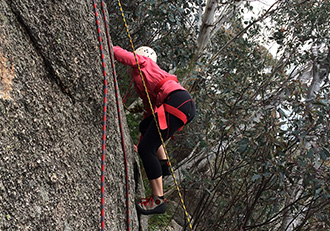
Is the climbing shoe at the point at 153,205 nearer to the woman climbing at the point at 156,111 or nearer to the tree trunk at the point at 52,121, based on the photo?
the woman climbing at the point at 156,111

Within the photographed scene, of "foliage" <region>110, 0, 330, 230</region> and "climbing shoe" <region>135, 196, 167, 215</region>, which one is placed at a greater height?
"foliage" <region>110, 0, 330, 230</region>

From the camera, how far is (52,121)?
206 centimetres

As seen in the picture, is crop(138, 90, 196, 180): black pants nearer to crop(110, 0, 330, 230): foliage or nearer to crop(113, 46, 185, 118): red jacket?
crop(113, 46, 185, 118): red jacket

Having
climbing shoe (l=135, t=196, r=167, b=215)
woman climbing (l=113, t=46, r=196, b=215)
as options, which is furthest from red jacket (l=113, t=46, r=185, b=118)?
climbing shoe (l=135, t=196, r=167, b=215)

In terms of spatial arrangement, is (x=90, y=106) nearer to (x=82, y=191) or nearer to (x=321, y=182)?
(x=82, y=191)

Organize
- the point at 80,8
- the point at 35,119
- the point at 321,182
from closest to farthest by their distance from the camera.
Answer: the point at 35,119 < the point at 80,8 < the point at 321,182

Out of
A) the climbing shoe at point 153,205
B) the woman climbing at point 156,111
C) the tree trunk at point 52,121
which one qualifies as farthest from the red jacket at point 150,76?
the climbing shoe at point 153,205

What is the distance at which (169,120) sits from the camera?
10.7 feet

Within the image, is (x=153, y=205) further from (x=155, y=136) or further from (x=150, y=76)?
(x=150, y=76)

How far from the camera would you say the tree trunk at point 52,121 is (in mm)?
1726

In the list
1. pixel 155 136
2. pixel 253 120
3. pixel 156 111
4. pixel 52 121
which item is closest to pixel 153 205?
pixel 155 136

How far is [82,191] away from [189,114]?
4.94 feet

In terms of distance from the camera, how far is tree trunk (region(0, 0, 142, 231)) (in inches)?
67.9

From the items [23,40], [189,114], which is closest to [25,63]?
[23,40]
